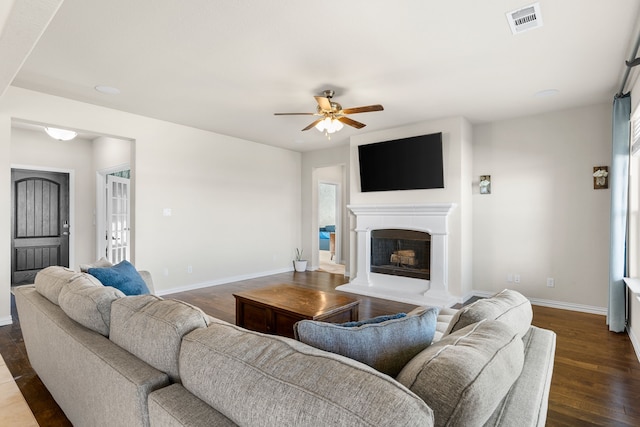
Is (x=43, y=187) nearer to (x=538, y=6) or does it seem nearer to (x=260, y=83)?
(x=260, y=83)

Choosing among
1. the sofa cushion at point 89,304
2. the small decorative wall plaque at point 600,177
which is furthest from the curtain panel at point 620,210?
the sofa cushion at point 89,304

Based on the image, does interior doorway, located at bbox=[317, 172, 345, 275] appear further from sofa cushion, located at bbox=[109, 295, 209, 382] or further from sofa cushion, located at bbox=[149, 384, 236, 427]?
sofa cushion, located at bbox=[149, 384, 236, 427]

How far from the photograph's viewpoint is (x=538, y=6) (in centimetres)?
221

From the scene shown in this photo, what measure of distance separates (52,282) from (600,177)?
5461 mm

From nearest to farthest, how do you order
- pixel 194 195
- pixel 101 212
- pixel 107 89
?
pixel 107 89, pixel 194 195, pixel 101 212

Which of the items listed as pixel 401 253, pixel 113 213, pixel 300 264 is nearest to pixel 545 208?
pixel 401 253

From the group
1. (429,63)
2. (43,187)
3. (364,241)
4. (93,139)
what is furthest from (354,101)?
(43,187)

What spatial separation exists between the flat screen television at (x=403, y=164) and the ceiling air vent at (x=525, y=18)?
2256 millimetres

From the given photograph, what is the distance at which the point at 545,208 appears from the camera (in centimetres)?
444

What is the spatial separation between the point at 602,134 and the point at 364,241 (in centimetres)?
337

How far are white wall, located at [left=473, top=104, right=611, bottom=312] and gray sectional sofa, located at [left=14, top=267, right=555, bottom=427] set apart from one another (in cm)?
341

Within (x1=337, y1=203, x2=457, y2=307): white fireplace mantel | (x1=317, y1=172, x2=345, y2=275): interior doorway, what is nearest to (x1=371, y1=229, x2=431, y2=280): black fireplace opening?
(x1=337, y1=203, x2=457, y2=307): white fireplace mantel

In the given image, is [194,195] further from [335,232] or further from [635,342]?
[635,342]

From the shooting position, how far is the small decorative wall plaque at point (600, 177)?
4.02 meters
